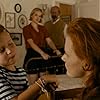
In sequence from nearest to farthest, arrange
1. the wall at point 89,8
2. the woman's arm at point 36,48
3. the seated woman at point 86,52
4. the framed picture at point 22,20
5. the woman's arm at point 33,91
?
the seated woman at point 86,52 → the woman's arm at point 33,91 → the woman's arm at point 36,48 → the framed picture at point 22,20 → the wall at point 89,8

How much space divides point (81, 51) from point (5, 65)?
0.55 metres

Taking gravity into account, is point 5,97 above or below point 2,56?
below

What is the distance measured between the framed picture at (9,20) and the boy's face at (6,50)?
12.3 feet

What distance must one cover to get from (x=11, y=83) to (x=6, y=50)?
156mm

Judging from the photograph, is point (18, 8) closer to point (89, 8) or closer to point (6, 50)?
point (89, 8)

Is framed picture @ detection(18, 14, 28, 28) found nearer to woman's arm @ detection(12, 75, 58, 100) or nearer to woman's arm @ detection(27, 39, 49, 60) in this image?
woman's arm @ detection(27, 39, 49, 60)

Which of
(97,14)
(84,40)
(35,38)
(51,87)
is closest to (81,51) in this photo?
(84,40)

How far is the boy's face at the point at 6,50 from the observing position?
1.27 metres

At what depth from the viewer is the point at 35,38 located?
433cm

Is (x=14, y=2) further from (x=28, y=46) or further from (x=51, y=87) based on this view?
(x=51, y=87)

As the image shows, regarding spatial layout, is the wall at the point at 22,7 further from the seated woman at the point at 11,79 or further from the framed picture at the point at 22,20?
the seated woman at the point at 11,79

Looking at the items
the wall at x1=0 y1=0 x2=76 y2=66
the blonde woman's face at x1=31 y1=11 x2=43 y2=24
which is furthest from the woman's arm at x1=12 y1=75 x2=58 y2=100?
the wall at x1=0 y1=0 x2=76 y2=66

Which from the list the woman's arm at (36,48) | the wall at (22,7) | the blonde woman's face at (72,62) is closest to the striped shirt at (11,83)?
the blonde woman's face at (72,62)

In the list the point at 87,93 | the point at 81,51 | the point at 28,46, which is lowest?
the point at 28,46
